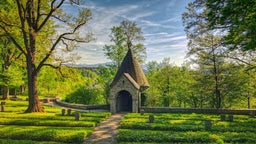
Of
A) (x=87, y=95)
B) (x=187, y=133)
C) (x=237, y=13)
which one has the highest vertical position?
(x=237, y=13)

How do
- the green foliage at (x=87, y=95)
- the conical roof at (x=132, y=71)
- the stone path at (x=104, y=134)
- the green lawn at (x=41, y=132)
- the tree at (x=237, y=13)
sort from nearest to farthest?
the tree at (x=237, y=13), the green lawn at (x=41, y=132), the stone path at (x=104, y=134), the conical roof at (x=132, y=71), the green foliage at (x=87, y=95)

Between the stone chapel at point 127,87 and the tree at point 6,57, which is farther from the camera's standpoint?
the tree at point 6,57

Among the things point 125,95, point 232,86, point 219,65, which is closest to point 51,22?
point 125,95

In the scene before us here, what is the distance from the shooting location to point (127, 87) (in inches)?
1014

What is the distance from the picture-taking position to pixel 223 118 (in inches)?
749

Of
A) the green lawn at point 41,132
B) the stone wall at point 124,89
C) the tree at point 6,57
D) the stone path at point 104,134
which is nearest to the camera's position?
the green lawn at point 41,132

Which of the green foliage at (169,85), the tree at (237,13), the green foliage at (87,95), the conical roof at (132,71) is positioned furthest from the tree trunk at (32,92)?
the tree at (237,13)

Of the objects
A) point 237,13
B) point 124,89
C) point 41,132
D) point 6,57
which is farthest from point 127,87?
point 6,57

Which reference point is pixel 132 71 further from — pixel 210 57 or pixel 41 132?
pixel 41 132

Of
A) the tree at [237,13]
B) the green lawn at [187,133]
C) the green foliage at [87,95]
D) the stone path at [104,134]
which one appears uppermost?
the tree at [237,13]

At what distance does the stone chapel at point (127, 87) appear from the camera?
2566 cm

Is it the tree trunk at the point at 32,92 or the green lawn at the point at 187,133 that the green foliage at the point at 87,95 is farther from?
the green lawn at the point at 187,133

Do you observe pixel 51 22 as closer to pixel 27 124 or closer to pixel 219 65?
pixel 27 124

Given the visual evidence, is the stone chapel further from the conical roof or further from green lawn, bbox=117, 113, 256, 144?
green lawn, bbox=117, 113, 256, 144
